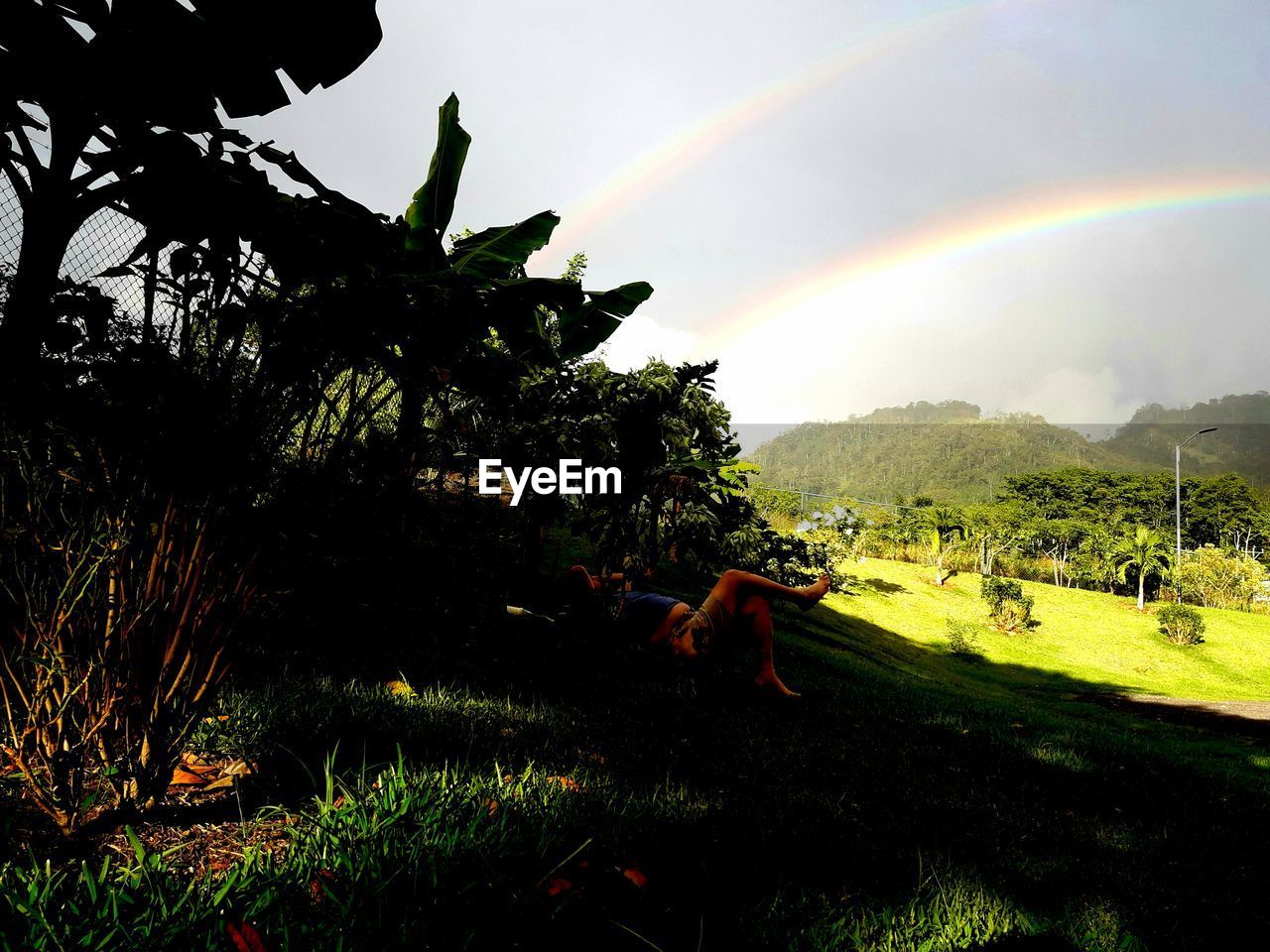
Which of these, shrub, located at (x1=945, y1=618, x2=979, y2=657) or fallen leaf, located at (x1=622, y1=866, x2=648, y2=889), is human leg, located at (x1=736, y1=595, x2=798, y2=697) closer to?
fallen leaf, located at (x1=622, y1=866, x2=648, y2=889)

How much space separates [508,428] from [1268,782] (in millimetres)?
6579

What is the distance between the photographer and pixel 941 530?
33469 millimetres

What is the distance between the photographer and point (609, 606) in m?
5.34

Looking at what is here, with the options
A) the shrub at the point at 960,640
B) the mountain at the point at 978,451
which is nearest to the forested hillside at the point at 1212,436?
the mountain at the point at 978,451

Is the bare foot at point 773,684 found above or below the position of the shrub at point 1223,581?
above

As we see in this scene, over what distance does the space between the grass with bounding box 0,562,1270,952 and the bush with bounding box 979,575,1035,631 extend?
2165cm

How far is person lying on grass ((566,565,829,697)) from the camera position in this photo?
4910mm

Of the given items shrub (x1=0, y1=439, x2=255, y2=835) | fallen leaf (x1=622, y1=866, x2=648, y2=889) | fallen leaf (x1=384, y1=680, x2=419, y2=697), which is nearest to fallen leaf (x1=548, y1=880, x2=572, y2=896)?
fallen leaf (x1=622, y1=866, x2=648, y2=889)

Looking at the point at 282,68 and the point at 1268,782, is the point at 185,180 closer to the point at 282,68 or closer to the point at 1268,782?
the point at 282,68

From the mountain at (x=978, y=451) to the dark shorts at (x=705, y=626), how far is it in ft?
246

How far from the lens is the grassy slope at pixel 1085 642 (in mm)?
17875

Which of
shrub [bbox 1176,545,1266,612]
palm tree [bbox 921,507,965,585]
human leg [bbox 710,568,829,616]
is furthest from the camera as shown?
palm tree [bbox 921,507,965,585]

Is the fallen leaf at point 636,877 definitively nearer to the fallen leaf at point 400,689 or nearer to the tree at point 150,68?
the fallen leaf at point 400,689

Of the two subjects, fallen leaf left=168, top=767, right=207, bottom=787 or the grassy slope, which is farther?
the grassy slope
